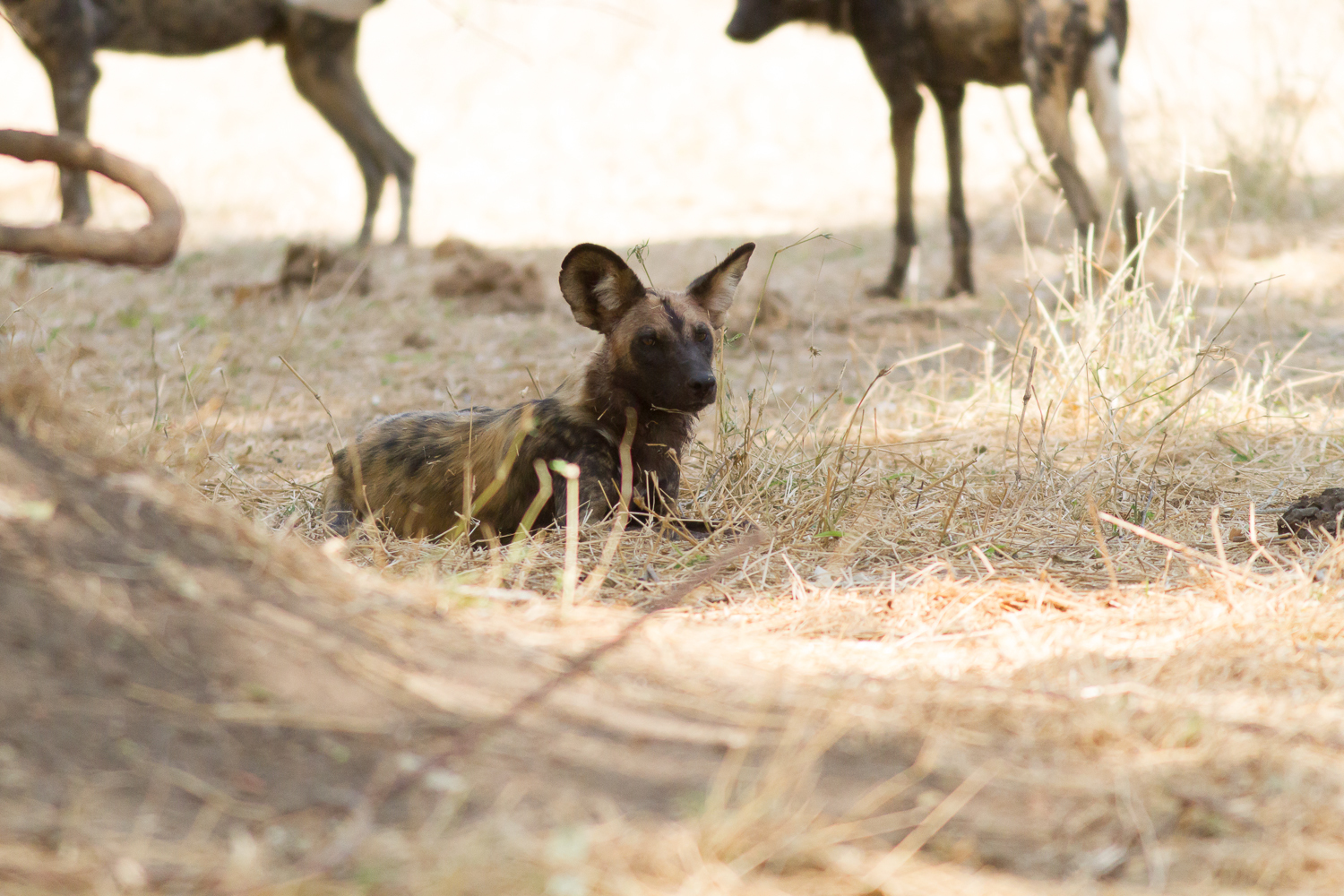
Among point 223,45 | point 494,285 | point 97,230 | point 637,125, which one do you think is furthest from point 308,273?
point 637,125

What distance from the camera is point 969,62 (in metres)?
7.63

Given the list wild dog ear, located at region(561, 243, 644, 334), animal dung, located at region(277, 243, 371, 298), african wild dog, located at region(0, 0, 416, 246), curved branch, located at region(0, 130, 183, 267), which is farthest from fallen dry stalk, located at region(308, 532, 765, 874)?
african wild dog, located at region(0, 0, 416, 246)

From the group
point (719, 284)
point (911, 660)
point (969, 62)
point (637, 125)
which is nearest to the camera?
point (911, 660)

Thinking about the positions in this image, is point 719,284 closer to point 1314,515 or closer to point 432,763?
point 1314,515

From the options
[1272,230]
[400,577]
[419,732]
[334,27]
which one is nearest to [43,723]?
[419,732]

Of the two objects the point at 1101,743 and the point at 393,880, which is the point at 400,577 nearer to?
the point at 393,880

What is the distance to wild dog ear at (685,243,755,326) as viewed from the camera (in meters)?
3.79

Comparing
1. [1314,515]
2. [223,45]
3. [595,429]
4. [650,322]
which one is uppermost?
[223,45]

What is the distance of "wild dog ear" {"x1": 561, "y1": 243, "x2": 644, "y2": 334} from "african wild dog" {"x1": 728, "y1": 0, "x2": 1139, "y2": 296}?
3885 millimetres

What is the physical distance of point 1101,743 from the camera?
6.55 ft

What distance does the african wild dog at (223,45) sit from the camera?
8.21m

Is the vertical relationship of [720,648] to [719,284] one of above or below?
below

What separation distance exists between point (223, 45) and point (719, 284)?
687 centimetres

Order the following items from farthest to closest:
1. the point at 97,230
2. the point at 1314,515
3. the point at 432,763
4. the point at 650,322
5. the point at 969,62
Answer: the point at 969,62 → the point at 650,322 → the point at 1314,515 → the point at 97,230 → the point at 432,763
